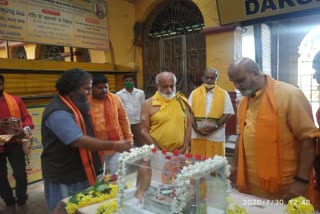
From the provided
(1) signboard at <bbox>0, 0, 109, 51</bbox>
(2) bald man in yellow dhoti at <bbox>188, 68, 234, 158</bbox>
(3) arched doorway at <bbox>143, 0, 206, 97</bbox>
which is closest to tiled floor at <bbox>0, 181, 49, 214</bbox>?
(2) bald man in yellow dhoti at <bbox>188, 68, 234, 158</bbox>

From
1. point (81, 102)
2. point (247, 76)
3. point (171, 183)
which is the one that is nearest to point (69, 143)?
point (81, 102)

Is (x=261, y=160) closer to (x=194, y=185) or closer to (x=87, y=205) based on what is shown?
(x=194, y=185)

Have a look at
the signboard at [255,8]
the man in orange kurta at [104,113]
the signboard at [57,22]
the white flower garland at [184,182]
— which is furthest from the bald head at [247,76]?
the signboard at [57,22]

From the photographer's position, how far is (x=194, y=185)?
1.40 metres

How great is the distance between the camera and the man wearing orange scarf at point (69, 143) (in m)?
1.98

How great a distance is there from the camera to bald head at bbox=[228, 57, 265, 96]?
205 cm

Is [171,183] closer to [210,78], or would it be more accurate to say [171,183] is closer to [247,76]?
[247,76]

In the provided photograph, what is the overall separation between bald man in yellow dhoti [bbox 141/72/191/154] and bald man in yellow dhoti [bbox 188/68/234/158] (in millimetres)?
717

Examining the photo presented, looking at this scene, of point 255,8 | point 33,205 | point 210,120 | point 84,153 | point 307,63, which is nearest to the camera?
point 84,153

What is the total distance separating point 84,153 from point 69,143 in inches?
7.5

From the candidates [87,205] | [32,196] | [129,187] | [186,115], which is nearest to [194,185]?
[129,187]

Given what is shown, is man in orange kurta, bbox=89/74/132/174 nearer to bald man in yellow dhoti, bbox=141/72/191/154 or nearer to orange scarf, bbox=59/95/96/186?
bald man in yellow dhoti, bbox=141/72/191/154

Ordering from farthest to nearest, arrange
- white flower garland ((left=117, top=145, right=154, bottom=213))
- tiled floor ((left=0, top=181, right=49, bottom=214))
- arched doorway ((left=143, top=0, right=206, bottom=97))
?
arched doorway ((left=143, top=0, right=206, bottom=97)) < tiled floor ((left=0, top=181, right=49, bottom=214)) < white flower garland ((left=117, top=145, right=154, bottom=213))

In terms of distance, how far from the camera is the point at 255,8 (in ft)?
10.2
